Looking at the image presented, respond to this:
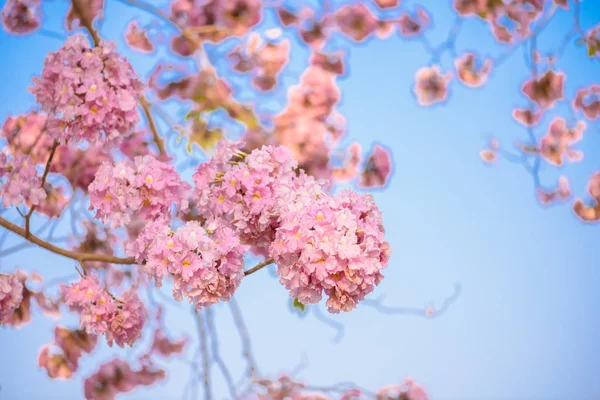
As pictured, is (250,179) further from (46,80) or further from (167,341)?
(167,341)

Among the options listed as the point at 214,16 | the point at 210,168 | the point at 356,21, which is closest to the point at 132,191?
the point at 210,168

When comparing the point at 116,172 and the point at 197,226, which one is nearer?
the point at 197,226

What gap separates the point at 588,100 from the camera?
9.13 feet

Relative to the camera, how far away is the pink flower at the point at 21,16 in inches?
87.4

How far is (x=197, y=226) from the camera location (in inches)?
41.2

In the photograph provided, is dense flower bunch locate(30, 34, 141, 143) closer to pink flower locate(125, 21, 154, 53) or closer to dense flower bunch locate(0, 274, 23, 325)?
dense flower bunch locate(0, 274, 23, 325)

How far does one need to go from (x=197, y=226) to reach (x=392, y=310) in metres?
1.05

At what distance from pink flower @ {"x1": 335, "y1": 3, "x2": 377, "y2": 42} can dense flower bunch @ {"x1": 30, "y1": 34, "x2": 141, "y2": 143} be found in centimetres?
140

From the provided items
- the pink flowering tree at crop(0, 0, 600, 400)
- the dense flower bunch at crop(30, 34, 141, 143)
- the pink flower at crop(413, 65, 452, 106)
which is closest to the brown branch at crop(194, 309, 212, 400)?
the pink flowering tree at crop(0, 0, 600, 400)

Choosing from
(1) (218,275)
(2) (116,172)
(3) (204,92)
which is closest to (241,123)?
(3) (204,92)

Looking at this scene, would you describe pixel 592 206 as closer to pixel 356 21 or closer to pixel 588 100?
pixel 588 100

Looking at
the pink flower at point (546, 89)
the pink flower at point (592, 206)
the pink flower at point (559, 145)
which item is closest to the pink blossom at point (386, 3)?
the pink flower at point (546, 89)

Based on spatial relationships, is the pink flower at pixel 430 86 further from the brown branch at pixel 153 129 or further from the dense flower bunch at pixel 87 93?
the dense flower bunch at pixel 87 93

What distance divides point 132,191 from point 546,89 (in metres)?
2.20
